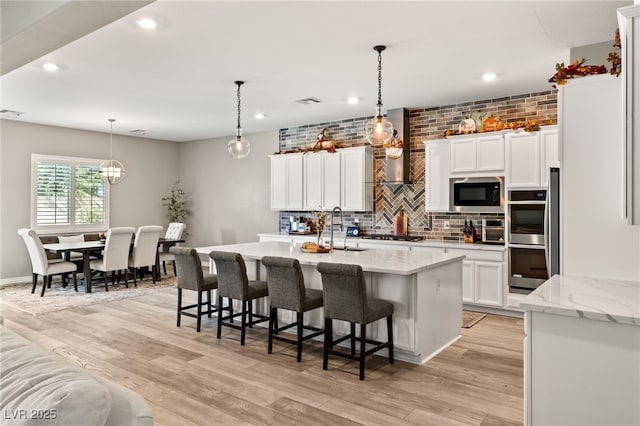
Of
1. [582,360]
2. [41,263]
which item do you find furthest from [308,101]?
[582,360]

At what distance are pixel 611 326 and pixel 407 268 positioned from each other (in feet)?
5.75

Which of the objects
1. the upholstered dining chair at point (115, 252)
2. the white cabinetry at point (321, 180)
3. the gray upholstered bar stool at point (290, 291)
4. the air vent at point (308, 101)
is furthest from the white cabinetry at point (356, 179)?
the upholstered dining chair at point (115, 252)

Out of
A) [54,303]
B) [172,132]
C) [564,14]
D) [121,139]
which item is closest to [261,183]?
[172,132]

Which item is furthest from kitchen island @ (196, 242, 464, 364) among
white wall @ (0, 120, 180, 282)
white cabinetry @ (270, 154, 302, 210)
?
Answer: white wall @ (0, 120, 180, 282)

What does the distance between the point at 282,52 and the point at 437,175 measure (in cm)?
298

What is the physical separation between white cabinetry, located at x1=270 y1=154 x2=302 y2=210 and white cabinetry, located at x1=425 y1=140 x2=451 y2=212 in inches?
92.3

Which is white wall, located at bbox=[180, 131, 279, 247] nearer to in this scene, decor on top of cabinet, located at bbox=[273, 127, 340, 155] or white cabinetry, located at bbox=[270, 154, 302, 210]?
white cabinetry, located at bbox=[270, 154, 302, 210]

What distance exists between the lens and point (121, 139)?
29.8ft

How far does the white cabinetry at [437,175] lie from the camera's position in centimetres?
607

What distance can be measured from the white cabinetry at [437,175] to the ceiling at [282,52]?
66cm

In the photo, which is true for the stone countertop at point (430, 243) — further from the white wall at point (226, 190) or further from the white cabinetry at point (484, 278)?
the white wall at point (226, 190)

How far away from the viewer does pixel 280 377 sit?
137 inches

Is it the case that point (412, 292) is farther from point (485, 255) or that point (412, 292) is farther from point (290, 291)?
point (485, 255)

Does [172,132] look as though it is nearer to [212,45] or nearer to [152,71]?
[152,71]
